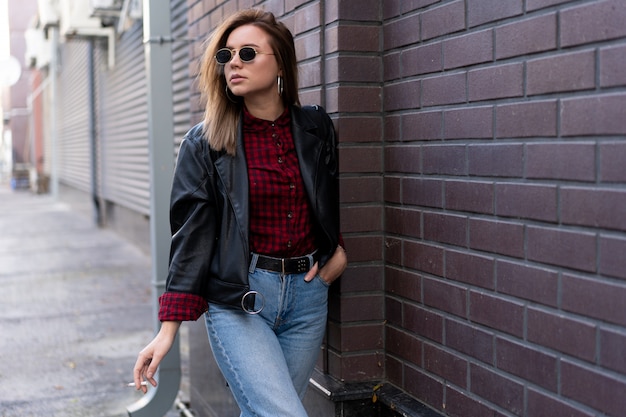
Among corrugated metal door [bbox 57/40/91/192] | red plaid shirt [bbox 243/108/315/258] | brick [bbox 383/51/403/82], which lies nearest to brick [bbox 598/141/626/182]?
red plaid shirt [bbox 243/108/315/258]

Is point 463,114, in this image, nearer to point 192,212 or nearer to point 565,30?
point 565,30

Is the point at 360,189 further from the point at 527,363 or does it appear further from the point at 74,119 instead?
the point at 74,119

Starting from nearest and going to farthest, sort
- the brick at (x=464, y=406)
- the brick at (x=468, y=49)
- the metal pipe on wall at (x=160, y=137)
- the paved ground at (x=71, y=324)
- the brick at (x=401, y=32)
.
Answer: the brick at (x=468, y=49), the brick at (x=464, y=406), the brick at (x=401, y=32), the metal pipe on wall at (x=160, y=137), the paved ground at (x=71, y=324)

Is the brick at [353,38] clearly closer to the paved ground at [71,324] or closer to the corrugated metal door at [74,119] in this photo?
the paved ground at [71,324]

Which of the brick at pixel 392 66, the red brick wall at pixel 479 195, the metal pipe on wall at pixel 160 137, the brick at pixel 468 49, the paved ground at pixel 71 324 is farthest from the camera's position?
the paved ground at pixel 71 324

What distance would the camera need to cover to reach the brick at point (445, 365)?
2.85 meters

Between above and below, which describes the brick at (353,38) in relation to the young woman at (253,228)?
above

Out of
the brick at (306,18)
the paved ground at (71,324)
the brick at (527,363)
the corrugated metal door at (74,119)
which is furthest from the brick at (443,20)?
the corrugated metal door at (74,119)

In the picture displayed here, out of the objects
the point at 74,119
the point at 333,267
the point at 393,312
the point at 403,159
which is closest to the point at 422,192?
the point at 403,159

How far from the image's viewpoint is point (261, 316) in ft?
9.21

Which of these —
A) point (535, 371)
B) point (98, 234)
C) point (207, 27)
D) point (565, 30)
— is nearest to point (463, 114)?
point (565, 30)

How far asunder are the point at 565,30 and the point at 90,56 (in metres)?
17.7

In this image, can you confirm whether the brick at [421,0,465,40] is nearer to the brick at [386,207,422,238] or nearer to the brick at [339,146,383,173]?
A: the brick at [339,146,383,173]

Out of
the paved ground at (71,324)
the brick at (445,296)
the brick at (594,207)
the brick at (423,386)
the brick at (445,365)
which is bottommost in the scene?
the paved ground at (71,324)
